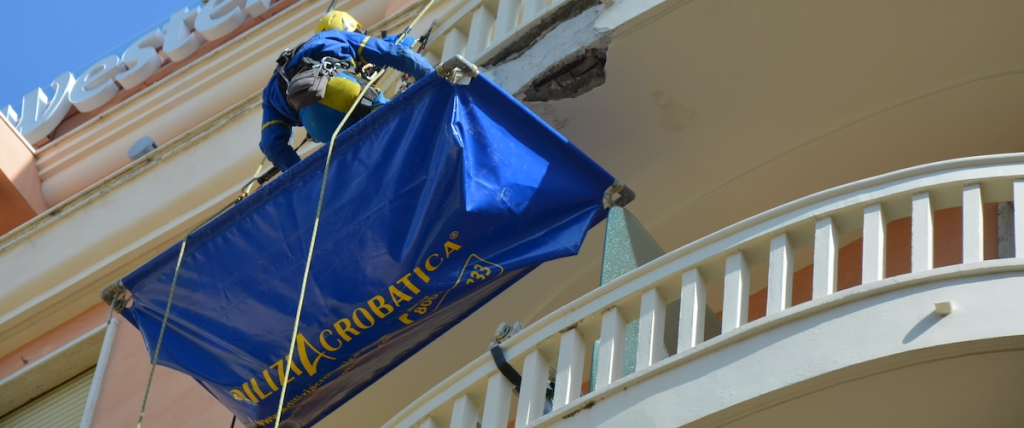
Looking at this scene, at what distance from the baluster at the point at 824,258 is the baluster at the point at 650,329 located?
0.71 meters

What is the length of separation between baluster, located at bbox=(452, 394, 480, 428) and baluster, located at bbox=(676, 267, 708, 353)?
112 centimetres

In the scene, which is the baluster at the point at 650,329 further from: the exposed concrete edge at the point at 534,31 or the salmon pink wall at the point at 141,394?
the salmon pink wall at the point at 141,394

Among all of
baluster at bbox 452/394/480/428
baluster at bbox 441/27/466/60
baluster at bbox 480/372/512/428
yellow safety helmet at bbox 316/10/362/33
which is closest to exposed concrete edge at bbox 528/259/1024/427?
baluster at bbox 480/372/512/428

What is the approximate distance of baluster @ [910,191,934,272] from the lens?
5309 millimetres

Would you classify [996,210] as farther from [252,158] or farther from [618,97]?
[252,158]

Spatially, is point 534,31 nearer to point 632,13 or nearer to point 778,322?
point 632,13

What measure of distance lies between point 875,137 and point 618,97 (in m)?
1.52

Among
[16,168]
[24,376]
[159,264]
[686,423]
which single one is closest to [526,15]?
[159,264]

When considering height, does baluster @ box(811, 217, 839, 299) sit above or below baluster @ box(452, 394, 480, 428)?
above

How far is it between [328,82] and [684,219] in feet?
7.85

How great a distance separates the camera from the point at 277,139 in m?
8.16

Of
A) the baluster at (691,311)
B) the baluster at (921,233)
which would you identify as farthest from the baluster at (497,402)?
the baluster at (921,233)

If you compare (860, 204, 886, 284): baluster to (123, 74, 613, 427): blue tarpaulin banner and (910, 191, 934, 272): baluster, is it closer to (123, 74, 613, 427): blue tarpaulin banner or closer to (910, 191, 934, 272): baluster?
(910, 191, 934, 272): baluster

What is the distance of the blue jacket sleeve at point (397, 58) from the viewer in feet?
24.9
